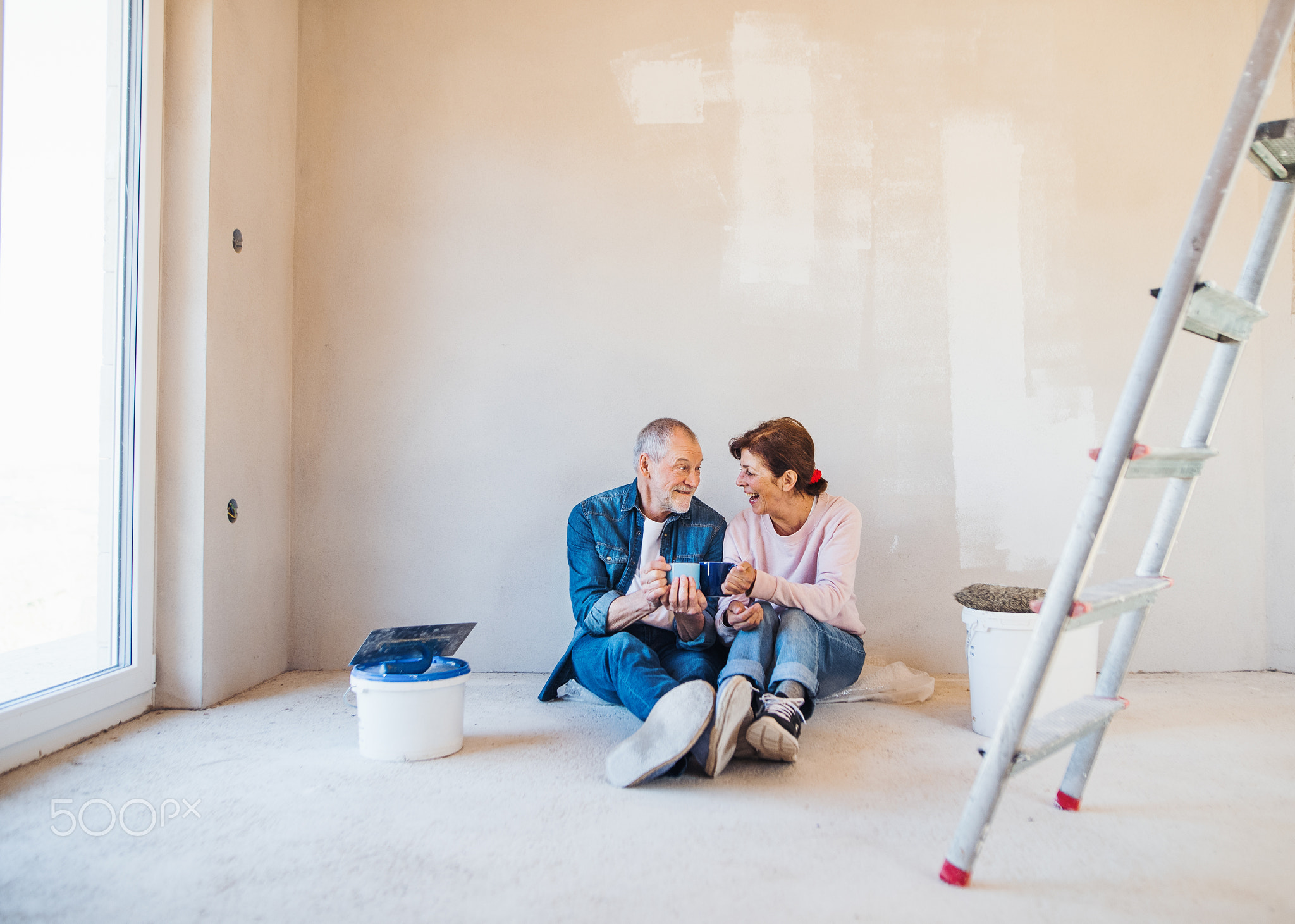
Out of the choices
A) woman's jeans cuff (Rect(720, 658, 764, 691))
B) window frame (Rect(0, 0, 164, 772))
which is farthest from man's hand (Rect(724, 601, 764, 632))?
window frame (Rect(0, 0, 164, 772))

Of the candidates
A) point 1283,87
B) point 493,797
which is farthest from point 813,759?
point 1283,87

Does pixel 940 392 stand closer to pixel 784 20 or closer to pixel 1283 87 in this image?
pixel 784 20

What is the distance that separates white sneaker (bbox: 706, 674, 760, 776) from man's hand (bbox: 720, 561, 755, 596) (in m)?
0.38

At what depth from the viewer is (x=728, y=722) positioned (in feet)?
5.50

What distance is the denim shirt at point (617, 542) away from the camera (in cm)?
232

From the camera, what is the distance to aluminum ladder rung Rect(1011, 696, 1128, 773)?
48.4 inches

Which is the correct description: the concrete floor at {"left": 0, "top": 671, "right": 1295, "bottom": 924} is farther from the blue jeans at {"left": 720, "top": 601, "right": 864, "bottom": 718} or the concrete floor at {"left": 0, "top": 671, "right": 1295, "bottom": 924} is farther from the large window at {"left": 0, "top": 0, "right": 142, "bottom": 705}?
the large window at {"left": 0, "top": 0, "right": 142, "bottom": 705}

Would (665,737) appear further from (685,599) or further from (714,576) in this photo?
(714,576)

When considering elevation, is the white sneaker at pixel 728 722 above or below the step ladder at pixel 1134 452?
below

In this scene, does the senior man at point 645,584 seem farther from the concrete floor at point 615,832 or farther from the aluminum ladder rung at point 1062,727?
the aluminum ladder rung at point 1062,727

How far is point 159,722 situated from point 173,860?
2.99 ft

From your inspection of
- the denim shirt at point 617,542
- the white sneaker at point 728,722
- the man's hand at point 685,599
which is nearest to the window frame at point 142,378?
the denim shirt at point 617,542

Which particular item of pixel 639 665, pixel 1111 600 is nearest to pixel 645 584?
pixel 639 665

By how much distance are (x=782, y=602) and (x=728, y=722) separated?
0.53 meters
